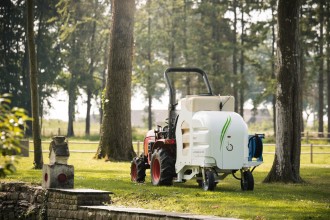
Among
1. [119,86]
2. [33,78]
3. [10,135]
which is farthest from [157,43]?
[10,135]

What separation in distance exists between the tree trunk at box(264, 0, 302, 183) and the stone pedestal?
5765 millimetres

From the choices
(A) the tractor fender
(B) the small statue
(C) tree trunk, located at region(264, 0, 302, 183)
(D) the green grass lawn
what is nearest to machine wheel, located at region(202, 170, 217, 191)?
(D) the green grass lawn

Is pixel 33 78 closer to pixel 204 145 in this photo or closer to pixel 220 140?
pixel 204 145

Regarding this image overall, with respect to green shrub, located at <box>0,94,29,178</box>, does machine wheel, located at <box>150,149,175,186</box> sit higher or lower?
lower

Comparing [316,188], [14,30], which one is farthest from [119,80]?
[14,30]

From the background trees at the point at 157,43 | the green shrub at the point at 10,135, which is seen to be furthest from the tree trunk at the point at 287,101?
the background trees at the point at 157,43

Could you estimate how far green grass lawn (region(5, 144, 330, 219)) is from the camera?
16703mm

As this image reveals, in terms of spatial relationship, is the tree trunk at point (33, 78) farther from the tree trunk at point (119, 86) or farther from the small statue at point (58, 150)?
the small statue at point (58, 150)

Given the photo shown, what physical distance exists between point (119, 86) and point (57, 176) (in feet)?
44.9

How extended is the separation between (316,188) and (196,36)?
2066 inches

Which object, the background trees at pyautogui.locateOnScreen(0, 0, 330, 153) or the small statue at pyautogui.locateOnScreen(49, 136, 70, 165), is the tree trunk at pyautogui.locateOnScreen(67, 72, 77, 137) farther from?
the small statue at pyautogui.locateOnScreen(49, 136, 70, 165)

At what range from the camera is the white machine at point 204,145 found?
66.4 feet

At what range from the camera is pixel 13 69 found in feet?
222

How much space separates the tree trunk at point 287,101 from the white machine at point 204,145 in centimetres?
233
